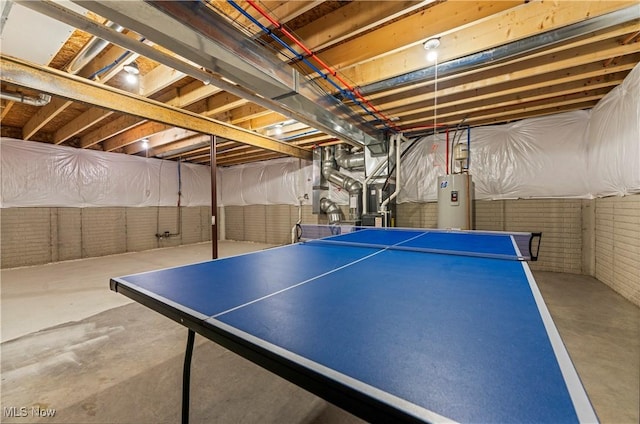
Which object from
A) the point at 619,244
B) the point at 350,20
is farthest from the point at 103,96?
the point at 619,244

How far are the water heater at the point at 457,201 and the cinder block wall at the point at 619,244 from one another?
1.47m

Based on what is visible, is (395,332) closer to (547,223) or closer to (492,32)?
(492,32)

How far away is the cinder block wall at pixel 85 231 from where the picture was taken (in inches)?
194

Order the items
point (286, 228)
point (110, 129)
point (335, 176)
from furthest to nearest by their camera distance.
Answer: point (286, 228)
point (335, 176)
point (110, 129)

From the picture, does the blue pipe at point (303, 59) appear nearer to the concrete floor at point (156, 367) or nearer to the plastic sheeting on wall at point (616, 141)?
the concrete floor at point (156, 367)

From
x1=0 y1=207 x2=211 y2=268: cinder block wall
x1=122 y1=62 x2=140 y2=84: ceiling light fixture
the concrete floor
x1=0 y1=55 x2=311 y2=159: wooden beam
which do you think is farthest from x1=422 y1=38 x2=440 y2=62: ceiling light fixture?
x1=0 y1=207 x2=211 y2=268: cinder block wall

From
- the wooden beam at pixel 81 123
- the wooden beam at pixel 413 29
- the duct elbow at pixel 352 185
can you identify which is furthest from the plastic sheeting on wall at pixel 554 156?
the wooden beam at pixel 81 123

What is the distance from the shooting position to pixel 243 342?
0.69 metres

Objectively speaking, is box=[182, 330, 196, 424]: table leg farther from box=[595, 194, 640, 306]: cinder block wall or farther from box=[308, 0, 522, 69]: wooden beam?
box=[595, 194, 640, 306]: cinder block wall

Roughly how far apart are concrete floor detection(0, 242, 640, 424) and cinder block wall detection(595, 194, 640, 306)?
18 cm

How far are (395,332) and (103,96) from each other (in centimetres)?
390

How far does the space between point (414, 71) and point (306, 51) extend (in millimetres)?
1175

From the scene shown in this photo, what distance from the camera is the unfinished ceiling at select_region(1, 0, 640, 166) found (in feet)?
5.96

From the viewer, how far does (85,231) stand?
5781mm
